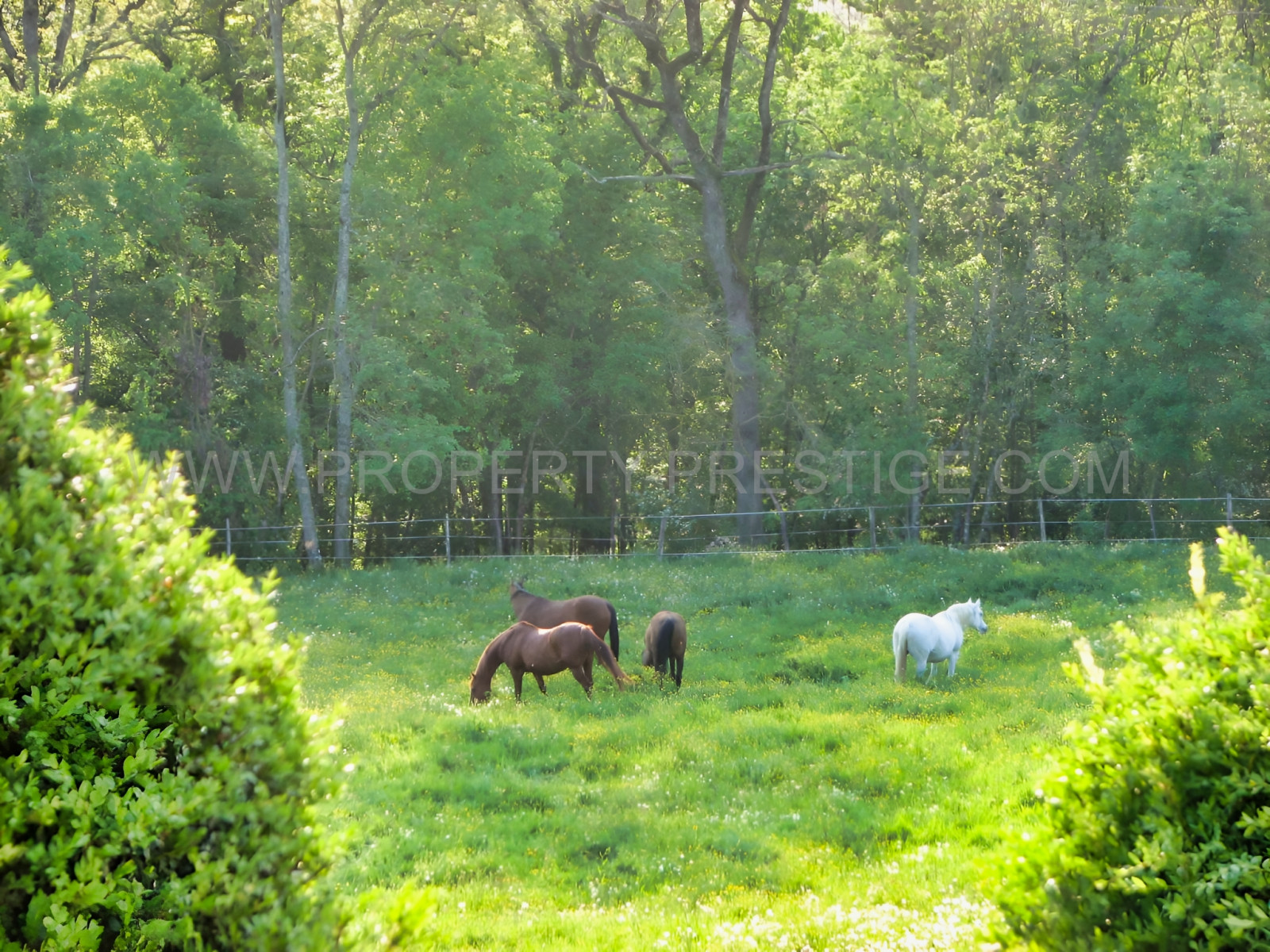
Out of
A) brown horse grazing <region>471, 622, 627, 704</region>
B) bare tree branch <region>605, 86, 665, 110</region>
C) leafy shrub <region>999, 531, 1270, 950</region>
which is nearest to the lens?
leafy shrub <region>999, 531, 1270, 950</region>

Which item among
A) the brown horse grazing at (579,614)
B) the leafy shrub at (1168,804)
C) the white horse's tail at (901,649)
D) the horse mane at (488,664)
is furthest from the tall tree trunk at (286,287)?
the leafy shrub at (1168,804)

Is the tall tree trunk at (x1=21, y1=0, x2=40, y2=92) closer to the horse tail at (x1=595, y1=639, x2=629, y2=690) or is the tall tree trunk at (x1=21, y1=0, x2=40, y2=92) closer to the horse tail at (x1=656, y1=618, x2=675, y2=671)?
the horse tail at (x1=656, y1=618, x2=675, y2=671)

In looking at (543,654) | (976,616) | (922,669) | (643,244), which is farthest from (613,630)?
(643,244)

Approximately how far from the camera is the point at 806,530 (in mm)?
36562

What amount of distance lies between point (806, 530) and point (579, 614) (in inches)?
853

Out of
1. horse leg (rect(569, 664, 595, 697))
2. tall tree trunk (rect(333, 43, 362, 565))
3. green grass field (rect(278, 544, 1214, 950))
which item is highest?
tall tree trunk (rect(333, 43, 362, 565))

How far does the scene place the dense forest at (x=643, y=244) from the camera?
29734mm

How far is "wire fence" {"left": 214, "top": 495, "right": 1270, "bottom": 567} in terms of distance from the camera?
29.6 metres

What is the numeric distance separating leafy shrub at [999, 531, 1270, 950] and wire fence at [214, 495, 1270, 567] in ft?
75.6

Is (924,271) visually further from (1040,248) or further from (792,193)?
(792,193)

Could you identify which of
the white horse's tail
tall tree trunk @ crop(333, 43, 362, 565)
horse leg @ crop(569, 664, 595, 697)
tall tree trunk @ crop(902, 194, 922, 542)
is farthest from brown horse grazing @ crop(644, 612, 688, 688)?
tall tree trunk @ crop(902, 194, 922, 542)

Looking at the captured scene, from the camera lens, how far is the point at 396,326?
32500 millimetres

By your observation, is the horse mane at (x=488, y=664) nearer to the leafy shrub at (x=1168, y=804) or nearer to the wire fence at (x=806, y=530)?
the leafy shrub at (x=1168, y=804)

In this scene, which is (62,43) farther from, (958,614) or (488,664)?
(958,614)
